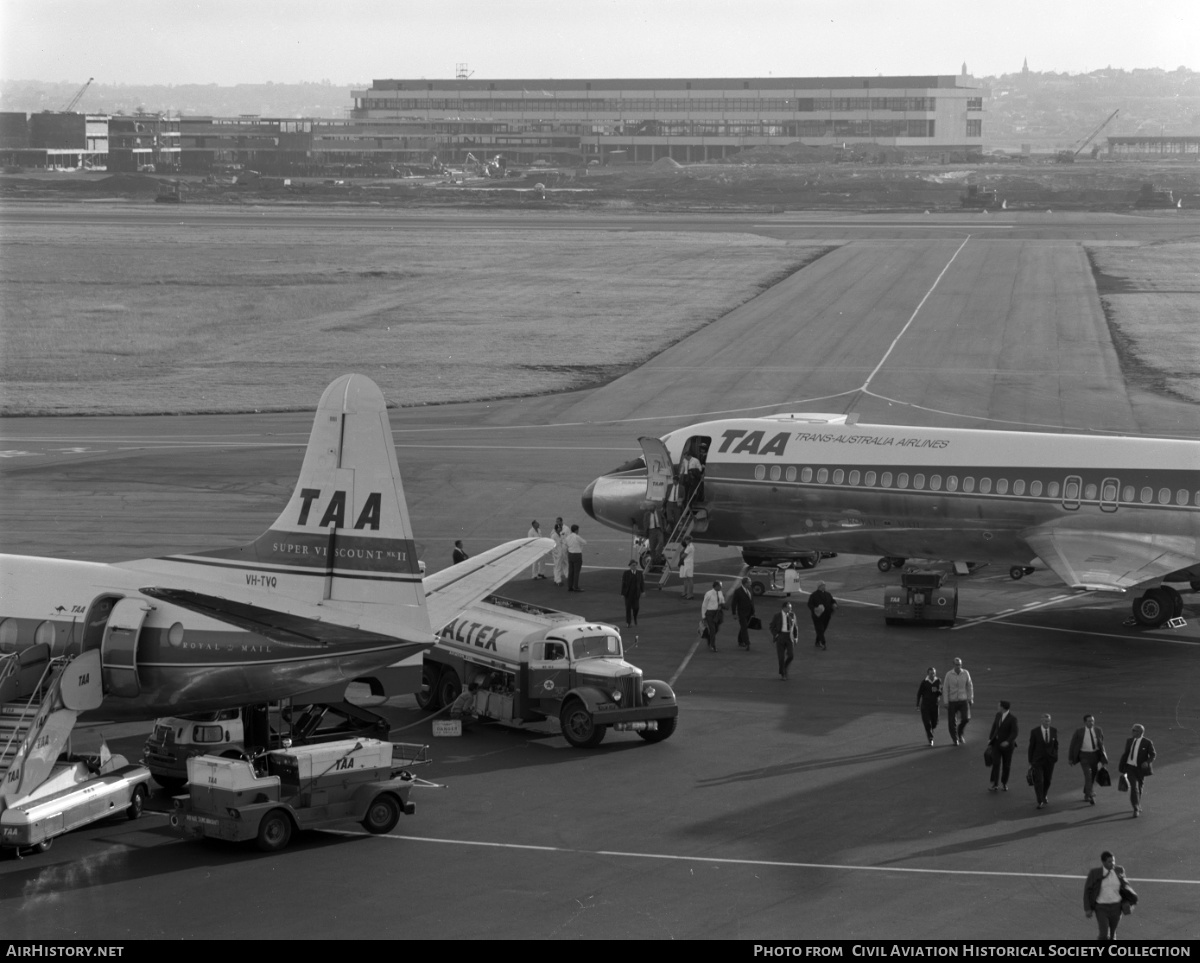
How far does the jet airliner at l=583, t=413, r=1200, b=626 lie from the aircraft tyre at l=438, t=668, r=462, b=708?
1407cm

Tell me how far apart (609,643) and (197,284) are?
296 feet

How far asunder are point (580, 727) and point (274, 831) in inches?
301

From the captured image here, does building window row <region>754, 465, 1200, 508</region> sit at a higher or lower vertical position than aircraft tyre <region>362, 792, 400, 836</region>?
higher

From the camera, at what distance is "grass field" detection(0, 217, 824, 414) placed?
266 feet

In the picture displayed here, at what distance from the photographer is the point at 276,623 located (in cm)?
2769

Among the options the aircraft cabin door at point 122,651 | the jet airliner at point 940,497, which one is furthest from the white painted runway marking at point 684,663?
the aircraft cabin door at point 122,651

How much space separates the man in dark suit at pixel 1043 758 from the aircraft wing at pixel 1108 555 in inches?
463

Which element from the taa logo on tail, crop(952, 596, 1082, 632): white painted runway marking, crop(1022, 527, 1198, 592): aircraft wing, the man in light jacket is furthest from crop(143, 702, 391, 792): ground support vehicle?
crop(1022, 527, 1198, 592): aircraft wing

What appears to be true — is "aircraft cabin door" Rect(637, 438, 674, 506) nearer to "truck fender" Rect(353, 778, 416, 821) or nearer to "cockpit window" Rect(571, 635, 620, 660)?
"cockpit window" Rect(571, 635, 620, 660)

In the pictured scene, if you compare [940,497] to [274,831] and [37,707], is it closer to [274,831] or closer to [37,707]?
[274,831]

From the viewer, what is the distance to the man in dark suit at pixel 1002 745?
2830cm

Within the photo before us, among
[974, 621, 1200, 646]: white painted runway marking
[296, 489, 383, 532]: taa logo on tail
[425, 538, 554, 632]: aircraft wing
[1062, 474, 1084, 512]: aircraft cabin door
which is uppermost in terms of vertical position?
[296, 489, 383, 532]: taa logo on tail

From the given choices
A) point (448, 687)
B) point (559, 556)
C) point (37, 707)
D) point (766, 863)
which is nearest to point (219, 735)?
point (37, 707)

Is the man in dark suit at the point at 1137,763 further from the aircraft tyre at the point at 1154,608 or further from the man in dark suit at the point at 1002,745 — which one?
the aircraft tyre at the point at 1154,608
